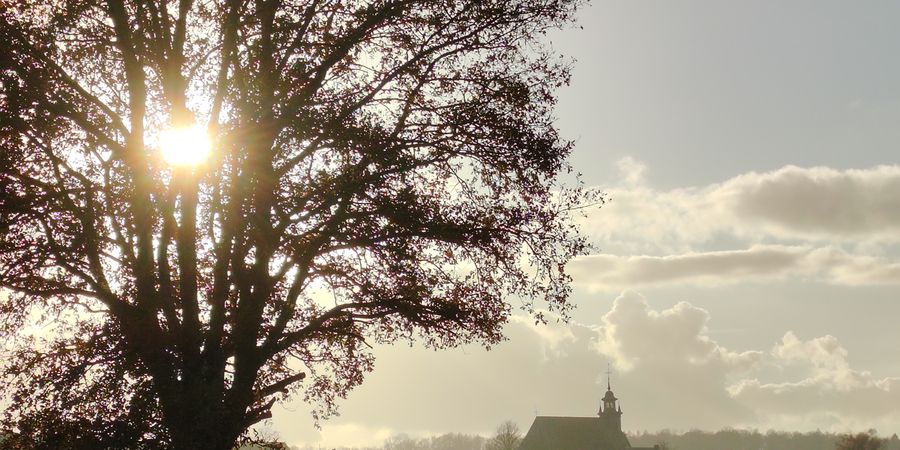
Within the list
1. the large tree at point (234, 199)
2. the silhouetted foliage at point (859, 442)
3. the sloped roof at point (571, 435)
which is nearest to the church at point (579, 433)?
the sloped roof at point (571, 435)

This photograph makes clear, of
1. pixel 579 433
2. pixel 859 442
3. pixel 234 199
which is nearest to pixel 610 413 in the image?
pixel 579 433

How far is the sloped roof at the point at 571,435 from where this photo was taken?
12988 cm

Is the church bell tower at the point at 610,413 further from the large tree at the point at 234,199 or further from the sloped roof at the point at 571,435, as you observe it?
the large tree at the point at 234,199

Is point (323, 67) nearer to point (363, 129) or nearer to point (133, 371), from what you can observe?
point (363, 129)

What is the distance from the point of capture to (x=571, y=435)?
131 metres

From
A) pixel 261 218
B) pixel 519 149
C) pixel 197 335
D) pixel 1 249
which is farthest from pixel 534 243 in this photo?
pixel 1 249

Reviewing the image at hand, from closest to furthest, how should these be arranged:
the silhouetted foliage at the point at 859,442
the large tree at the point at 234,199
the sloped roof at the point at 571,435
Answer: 1. the large tree at the point at 234,199
2. the silhouetted foliage at the point at 859,442
3. the sloped roof at the point at 571,435

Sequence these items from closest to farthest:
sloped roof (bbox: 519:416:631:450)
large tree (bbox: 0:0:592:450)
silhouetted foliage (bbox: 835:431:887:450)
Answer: large tree (bbox: 0:0:592:450)
silhouetted foliage (bbox: 835:431:887:450)
sloped roof (bbox: 519:416:631:450)

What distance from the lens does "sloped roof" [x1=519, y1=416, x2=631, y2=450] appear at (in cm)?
12988

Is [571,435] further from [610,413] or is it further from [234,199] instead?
[234,199]

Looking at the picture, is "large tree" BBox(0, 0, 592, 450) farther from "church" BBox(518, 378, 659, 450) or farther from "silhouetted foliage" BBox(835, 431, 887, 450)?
"church" BBox(518, 378, 659, 450)

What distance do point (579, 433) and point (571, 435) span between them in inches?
50.9

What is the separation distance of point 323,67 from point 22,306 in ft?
20.2

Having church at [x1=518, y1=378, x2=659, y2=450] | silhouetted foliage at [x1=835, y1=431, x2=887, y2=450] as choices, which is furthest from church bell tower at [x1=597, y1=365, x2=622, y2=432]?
silhouetted foliage at [x1=835, y1=431, x2=887, y2=450]
